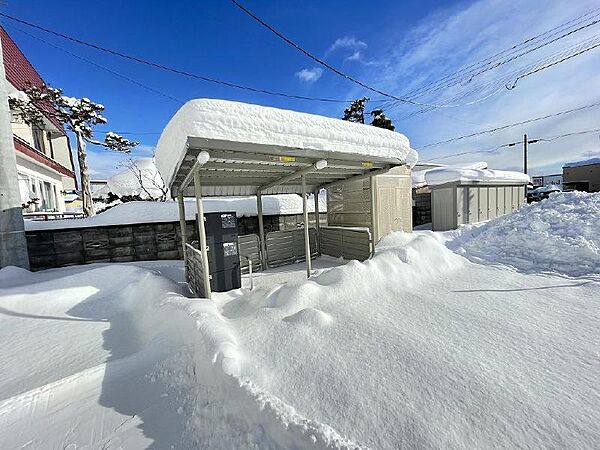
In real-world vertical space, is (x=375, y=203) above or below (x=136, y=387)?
above

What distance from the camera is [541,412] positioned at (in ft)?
5.81

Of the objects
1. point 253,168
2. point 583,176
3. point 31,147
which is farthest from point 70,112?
point 583,176

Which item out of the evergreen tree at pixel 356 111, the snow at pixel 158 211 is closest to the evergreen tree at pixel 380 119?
the evergreen tree at pixel 356 111

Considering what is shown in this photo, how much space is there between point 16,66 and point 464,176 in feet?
73.6

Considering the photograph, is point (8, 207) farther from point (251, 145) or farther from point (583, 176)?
point (583, 176)

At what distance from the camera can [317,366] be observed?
2291mm

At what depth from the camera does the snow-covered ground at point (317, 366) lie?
1701 mm

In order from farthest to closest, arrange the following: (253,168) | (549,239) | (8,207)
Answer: (549,239) → (8,207) → (253,168)

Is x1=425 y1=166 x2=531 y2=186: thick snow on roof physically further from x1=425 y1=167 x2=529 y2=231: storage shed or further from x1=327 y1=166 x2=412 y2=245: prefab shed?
x1=327 y1=166 x2=412 y2=245: prefab shed

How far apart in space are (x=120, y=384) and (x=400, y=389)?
2.64 metres

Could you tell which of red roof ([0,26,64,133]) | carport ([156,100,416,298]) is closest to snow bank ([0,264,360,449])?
carport ([156,100,416,298])

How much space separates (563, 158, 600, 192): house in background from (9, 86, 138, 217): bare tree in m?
41.5

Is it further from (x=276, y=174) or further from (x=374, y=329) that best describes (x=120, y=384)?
(x=276, y=174)

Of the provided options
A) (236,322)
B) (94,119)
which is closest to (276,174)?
(236,322)
